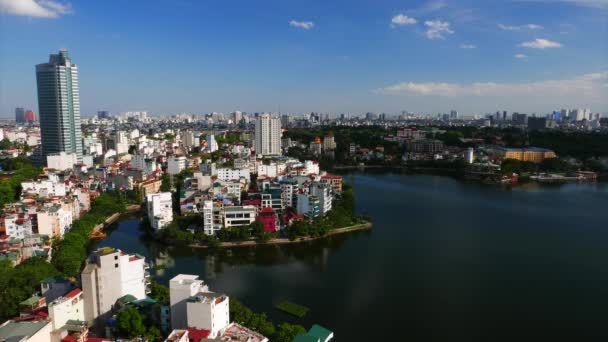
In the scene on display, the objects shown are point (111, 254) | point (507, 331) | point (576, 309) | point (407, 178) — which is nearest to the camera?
point (111, 254)

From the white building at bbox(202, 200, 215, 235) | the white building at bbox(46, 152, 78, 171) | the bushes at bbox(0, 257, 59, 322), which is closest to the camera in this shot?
the bushes at bbox(0, 257, 59, 322)

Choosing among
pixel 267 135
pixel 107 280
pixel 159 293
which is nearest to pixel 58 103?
pixel 267 135

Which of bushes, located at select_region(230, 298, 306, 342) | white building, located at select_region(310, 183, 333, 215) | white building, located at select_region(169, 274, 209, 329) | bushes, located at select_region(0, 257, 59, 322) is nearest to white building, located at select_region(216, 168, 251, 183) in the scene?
white building, located at select_region(310, 183, 333, 215)

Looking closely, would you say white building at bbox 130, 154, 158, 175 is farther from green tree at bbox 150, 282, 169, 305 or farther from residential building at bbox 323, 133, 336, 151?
residential building at bbox 323, 133, 336, 151

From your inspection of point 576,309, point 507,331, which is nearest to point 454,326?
point 507,331

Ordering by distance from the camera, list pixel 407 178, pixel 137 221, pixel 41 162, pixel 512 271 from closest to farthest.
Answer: pixel 512 271 < pixel 137 221 < pixel 41 162 < pixel 407 178

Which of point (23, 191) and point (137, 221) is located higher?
point (23, 191)

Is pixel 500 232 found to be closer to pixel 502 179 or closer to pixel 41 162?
pixel 502 179
